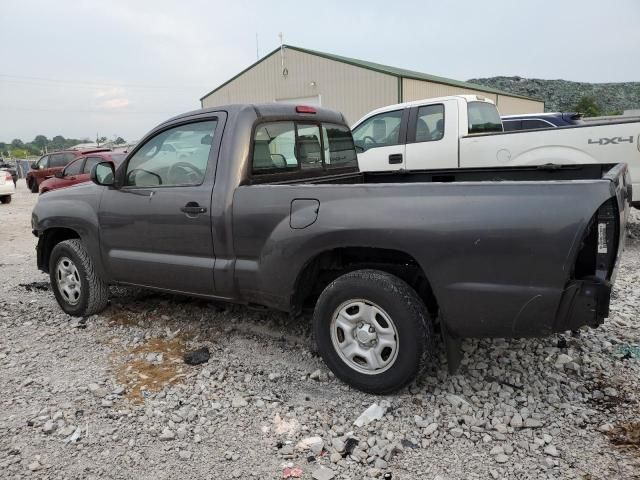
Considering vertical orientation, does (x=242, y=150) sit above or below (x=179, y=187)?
above

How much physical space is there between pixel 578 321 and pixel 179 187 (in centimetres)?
279

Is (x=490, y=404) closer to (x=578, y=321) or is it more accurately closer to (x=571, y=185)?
(x=578, y=321)

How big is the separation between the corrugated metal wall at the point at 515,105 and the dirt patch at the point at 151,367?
29.8 metres

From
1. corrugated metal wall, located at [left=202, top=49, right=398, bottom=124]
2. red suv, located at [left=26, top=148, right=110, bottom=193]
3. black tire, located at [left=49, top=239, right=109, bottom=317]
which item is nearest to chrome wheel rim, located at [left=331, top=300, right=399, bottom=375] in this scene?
black tire, located at [left=49, top=239, right=109, bottom=317]

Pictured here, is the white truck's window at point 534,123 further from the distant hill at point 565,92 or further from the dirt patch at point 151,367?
the distant hill at point 565,92

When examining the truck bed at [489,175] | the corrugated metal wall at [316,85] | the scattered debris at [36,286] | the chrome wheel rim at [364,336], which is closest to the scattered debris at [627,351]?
the truck bed at [489,175]

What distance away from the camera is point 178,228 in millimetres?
3861

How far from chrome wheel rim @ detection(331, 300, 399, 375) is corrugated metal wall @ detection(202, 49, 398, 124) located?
16497 millimetres

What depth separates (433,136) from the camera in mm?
7758

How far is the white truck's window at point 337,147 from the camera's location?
4586 mm

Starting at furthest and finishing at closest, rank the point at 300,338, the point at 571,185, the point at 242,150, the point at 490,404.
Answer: the point at 300,338 < the point at 242,150 < the point at 490,404 < the point at 571,185

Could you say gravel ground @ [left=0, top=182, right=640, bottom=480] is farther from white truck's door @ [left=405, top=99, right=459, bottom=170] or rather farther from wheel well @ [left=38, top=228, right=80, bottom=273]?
white truck's door @ [left=405, top=99, right=459, bottom=170]

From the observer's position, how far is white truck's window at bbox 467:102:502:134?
311 inches

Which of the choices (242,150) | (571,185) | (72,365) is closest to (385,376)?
(571,185)
